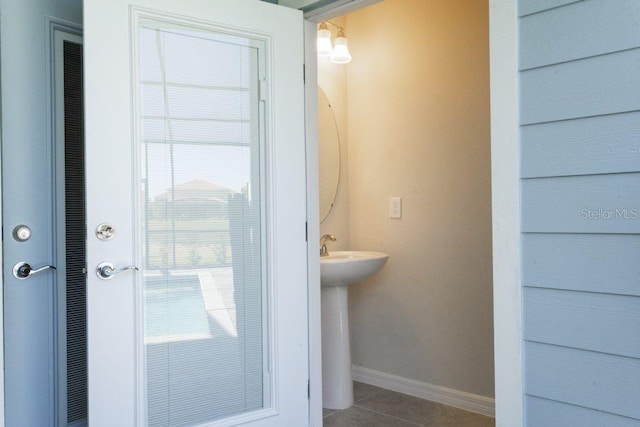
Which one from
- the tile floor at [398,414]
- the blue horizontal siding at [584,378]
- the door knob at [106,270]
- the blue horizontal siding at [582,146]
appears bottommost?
the tile floor at [398,414]

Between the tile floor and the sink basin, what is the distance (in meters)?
0.71

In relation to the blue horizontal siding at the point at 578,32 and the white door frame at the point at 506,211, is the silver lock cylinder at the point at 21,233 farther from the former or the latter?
the blue horizontal siding at the point at 578,32

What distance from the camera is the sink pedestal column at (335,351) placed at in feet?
9.71

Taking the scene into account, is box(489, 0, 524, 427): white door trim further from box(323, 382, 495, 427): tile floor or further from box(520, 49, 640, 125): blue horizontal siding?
box(323, 382, 495, 427): tile floor

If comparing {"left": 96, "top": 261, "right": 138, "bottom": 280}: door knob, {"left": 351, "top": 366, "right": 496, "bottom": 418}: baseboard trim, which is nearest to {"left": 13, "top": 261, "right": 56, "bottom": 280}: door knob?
{"left": 96, "top": 261, "right": 138, "bottom": 280}: door knob

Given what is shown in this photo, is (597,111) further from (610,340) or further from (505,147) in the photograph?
(610,340)

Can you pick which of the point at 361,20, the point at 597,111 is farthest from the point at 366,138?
the point at 597,111

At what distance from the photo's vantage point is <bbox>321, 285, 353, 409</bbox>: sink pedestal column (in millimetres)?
2959

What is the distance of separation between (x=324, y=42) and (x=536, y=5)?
1785mm

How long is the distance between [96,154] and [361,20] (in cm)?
215

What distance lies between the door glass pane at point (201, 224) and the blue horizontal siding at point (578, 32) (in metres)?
1.10

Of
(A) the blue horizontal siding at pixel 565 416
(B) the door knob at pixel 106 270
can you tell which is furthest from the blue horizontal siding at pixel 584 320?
(B) the door knob at pixel 106 270

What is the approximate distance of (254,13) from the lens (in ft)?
7.16

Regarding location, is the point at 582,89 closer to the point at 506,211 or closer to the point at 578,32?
the point at 578,32
